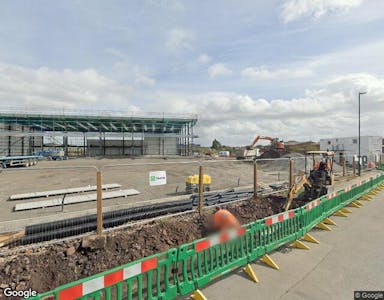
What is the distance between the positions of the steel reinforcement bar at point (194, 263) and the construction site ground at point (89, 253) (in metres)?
0.85

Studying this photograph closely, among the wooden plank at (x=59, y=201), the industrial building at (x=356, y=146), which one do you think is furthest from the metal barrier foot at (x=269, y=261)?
the industrial building at (x=356, y=146)

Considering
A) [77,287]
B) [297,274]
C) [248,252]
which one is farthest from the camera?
[248,252]

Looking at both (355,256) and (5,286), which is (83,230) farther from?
(355,256)

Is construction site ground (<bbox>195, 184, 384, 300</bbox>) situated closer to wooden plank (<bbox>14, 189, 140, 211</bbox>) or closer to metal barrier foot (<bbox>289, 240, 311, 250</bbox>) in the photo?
metal barrier foot (<bbox>289, 240, 311, 250</bbox>)

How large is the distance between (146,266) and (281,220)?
3.53 metres

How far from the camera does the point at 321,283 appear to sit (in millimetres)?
Answer: 3926

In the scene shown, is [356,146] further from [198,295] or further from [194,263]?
[198,295]

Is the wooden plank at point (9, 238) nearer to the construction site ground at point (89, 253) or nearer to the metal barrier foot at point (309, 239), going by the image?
the construction site ground at point (89, 253)

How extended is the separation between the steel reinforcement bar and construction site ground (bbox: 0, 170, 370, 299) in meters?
0.85

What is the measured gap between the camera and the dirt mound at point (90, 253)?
4.24 meters

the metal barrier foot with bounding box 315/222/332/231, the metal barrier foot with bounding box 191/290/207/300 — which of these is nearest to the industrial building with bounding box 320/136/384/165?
the metal barrier foot with bounding box 315/222/332/231

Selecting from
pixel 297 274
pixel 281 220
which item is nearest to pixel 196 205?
pixel 281 220

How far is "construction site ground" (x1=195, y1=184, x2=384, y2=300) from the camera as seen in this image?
3672 mm

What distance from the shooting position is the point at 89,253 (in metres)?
4.98
